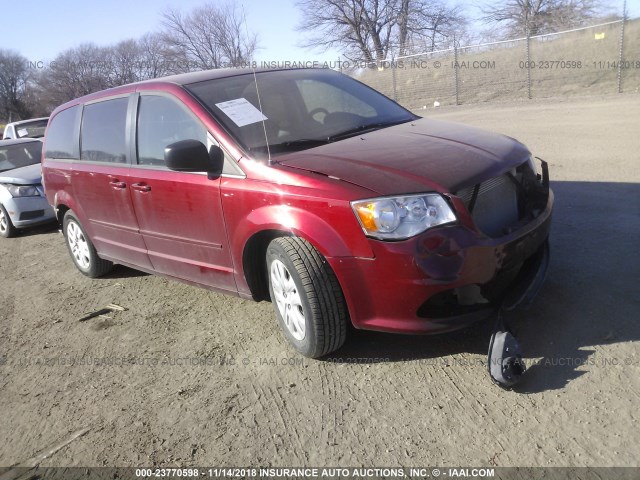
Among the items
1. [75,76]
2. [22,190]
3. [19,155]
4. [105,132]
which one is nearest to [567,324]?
[105,132]

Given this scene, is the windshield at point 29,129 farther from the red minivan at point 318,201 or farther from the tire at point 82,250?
the red minivan at point 318,201

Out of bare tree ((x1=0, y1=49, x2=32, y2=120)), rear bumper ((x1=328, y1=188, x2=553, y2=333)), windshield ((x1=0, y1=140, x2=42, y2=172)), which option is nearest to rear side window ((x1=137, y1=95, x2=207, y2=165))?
rear bumper ((x1=328, y1=188, x2=553, y2=333))

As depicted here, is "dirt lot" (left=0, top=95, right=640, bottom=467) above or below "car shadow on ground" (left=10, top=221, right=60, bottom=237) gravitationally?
above

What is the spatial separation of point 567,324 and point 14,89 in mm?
42450

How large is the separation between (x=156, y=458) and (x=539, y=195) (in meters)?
2.73

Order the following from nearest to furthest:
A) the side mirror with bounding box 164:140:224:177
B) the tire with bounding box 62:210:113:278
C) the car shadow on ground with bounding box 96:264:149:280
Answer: the side mirror with bounding box 164:140:224:177
the tire with bounding box 62:210:113:278
the car shadow on ground with bounding box 96:264:149:280

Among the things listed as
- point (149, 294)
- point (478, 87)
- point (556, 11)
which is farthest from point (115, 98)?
point (556, 11)

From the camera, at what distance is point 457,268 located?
2828 mm

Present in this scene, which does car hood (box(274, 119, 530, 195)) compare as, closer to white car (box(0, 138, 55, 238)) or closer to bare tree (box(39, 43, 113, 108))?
white car (box(0, 138, 55, 238))

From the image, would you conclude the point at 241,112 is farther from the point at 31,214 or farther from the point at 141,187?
the point at 31,214

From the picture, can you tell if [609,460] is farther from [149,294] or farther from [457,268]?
[149,294]

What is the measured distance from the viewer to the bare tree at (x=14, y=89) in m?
36.7

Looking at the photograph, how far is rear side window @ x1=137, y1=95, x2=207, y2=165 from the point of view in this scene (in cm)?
379

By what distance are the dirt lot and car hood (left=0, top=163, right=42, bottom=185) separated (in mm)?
4216
